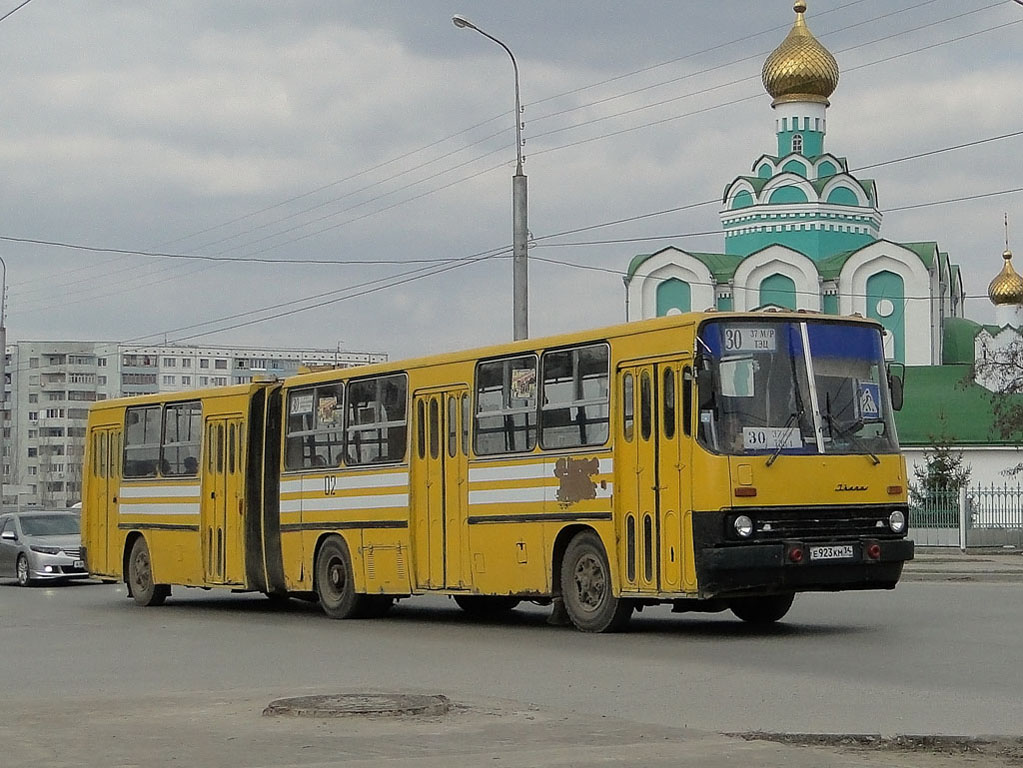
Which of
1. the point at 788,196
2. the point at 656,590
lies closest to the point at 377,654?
the point at 656,590

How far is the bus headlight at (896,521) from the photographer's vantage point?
15.7 metres

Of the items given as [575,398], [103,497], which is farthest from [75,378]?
[575,398]

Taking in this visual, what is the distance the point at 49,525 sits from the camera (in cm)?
3038

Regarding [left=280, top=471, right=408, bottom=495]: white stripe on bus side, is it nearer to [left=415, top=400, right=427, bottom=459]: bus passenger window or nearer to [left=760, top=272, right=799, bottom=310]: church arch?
[left=415, top=400, right=427, bottom=459]: bus passenger window

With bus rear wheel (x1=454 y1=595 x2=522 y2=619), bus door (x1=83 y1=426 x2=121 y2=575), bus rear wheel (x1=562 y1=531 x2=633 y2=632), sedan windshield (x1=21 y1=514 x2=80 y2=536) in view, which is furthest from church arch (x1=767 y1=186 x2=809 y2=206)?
→ bus rear wheel (x1=562 y1=531 x2=633 y2=632)

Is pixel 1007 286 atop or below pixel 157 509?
atop

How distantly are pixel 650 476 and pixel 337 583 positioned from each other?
583 cm

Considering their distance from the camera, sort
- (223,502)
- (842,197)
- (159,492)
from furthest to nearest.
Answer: (842,197)
(159,492)
(223,502)

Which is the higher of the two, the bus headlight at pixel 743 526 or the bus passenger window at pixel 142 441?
the bus passenger window at pixel 142 441

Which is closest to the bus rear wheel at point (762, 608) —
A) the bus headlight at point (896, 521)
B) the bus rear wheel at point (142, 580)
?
the bus headlight at point (896, 521)

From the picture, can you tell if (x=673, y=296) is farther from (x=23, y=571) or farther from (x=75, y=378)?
(x=75, y=378)

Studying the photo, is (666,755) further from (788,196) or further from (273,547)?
(788,196)

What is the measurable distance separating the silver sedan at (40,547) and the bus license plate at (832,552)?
54.9ft

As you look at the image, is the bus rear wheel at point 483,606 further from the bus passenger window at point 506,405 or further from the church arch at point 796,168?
the church arch at point 796,168
